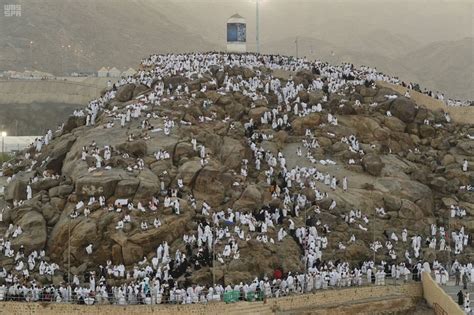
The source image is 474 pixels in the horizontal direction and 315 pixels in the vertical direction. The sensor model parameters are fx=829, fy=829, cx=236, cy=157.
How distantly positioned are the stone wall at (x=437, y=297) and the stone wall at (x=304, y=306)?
1.58ft

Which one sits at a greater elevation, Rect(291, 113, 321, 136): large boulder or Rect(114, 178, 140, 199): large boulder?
Rect(291, 113, 321, 136): large boulder

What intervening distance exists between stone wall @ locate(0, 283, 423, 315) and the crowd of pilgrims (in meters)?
0.48

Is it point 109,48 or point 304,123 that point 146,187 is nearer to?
point 304,123

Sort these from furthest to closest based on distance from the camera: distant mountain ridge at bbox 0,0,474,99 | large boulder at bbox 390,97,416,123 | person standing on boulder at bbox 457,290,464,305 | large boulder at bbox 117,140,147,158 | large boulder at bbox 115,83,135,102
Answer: distant mountain ridge at bbox 0,0,474,99
large boulder at bbox 390,97,416,123
large boulder at bbox 115,83,135,102
large boulder at bbox 117,140,147,158
person standing on boulder at bbox 457,290,464,305

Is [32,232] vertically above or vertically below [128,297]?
above

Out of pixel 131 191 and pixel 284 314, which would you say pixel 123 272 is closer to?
pixel 131 191

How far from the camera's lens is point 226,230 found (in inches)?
1458

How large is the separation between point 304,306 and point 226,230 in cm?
519

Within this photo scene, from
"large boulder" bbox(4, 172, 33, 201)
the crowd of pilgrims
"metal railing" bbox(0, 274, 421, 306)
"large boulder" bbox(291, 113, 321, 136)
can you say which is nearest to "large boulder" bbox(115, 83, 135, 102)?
the crowd of pilgrims

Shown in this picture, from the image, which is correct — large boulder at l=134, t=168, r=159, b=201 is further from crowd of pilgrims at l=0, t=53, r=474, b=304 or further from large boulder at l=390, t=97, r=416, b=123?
large boulder at l=390, t=97, r=416, b=123

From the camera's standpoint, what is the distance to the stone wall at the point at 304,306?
32.3 meters

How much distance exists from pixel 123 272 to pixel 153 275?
52.8 inches

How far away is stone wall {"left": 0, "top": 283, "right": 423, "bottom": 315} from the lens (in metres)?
32.3

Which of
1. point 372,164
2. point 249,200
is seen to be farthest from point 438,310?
point 372,164
